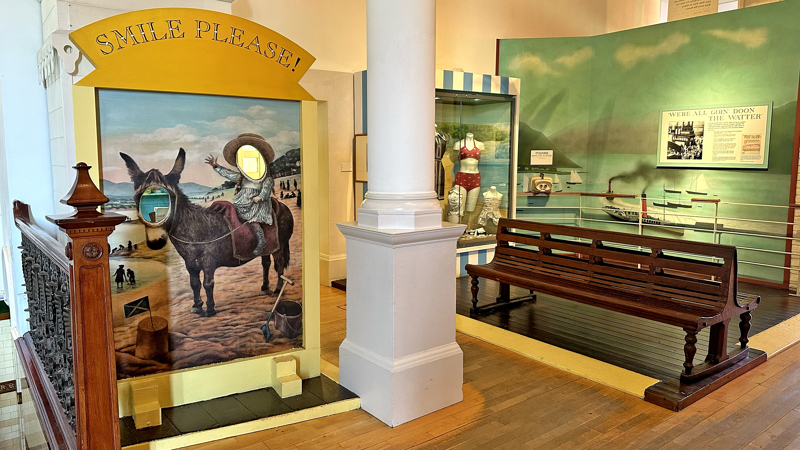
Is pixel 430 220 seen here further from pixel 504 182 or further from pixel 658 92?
pixel 658 92

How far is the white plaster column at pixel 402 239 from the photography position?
3.23m

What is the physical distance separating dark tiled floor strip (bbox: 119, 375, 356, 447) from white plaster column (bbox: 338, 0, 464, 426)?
0.88 ft

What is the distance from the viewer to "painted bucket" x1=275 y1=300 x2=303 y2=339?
372 cm

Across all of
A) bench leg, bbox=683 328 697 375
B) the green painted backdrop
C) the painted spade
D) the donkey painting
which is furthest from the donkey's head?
the green painted backdrop

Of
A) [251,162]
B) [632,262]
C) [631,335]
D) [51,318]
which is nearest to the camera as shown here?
[51,318]

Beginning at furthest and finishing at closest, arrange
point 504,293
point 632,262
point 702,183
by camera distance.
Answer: point 702,183
point 504,293
point 632,262

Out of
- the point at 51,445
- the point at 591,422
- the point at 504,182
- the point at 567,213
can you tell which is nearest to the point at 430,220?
the point at 591,422

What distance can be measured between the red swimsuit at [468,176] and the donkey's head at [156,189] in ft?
15.1

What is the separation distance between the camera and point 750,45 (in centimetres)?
712

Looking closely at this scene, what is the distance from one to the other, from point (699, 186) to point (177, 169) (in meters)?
6.86

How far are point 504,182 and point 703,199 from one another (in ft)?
8.54

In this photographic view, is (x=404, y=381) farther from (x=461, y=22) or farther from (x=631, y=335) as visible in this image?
(x=461, y=22)

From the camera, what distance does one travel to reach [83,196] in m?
2.33

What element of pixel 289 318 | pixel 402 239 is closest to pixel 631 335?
pixel 402 239
